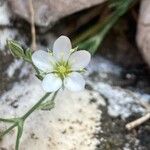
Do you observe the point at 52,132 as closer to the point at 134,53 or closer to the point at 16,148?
the point at 16,148

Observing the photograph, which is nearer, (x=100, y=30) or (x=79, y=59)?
(x=79, y=59)

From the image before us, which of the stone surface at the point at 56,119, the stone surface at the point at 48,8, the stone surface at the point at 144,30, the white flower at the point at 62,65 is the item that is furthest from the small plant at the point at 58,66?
the stone surface at the point at 144,30

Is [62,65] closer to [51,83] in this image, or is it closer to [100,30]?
[51,83]

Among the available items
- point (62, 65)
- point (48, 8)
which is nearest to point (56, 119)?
point (62, 65)

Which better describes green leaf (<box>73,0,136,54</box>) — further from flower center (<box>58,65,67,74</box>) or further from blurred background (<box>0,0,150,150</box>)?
flower center (<box>58,65,67,74</box>)

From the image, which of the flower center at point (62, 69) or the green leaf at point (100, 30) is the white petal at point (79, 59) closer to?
the flower center at point (62, 69)

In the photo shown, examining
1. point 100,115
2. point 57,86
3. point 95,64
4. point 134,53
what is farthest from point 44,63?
point 134,53

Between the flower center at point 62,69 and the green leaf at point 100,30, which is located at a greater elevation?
the flower center at point 62,69
